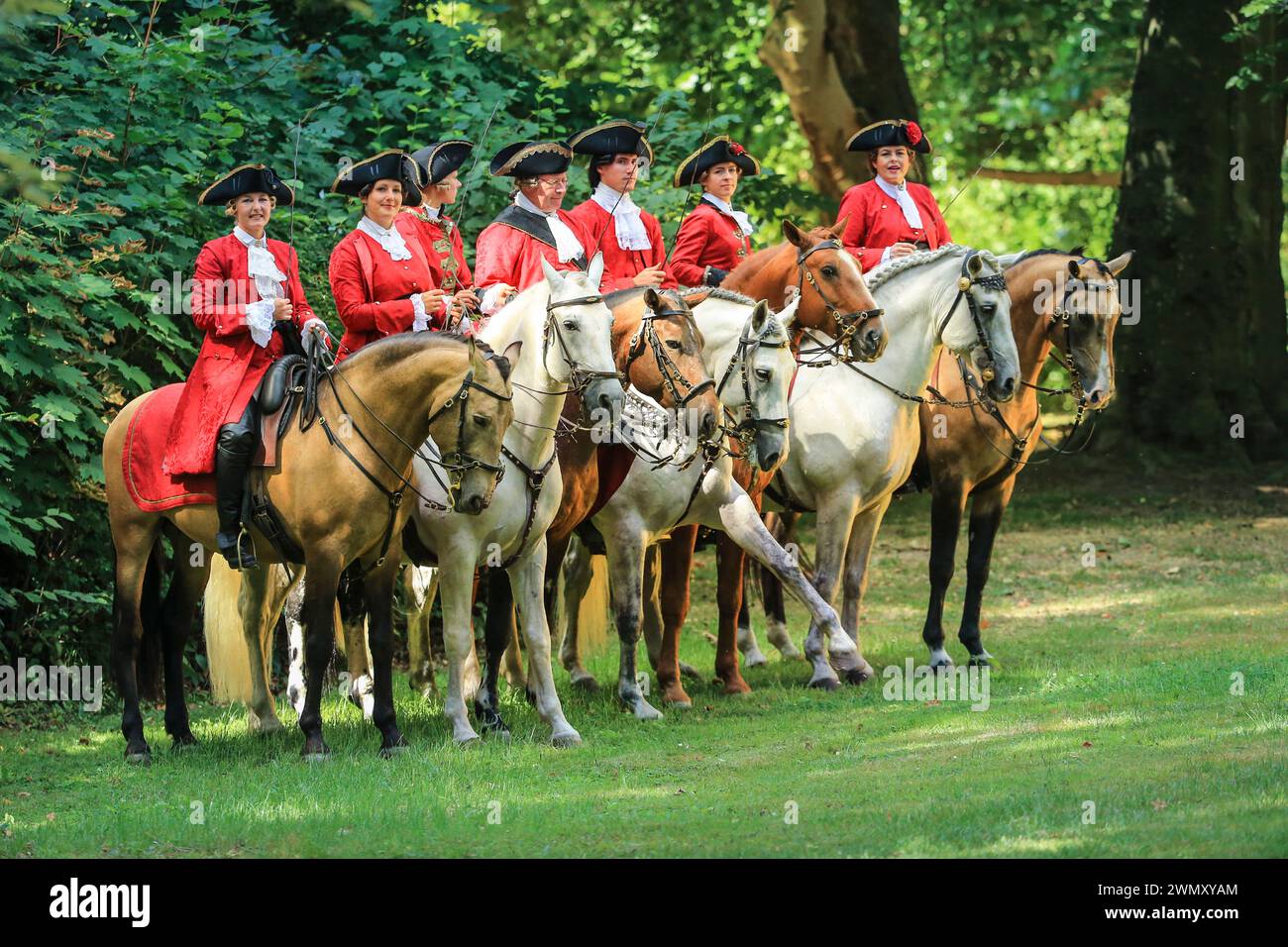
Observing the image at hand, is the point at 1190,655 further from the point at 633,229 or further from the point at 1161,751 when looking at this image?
the point at 633,229

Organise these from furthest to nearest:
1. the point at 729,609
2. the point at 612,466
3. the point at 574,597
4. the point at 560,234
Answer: the point at 574,597 < the point at 729,609 < the point at 560,234 < the point at 612,466

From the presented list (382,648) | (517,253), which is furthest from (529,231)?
(382,648)

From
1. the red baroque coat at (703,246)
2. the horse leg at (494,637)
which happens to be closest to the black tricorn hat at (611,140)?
the red baroque coat at (703,246)

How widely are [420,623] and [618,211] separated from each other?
2.87 metres

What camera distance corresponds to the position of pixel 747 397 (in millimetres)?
10156

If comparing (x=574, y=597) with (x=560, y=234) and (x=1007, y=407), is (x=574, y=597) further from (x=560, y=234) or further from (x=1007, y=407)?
(x=1007, y=407)

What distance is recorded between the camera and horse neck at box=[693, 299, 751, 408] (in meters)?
10.2

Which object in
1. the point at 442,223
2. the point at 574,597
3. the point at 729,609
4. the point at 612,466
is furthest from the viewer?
the point at 574,597

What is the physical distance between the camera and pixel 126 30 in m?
13.7

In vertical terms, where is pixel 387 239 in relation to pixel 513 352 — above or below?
above

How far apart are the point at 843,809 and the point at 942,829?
660mm

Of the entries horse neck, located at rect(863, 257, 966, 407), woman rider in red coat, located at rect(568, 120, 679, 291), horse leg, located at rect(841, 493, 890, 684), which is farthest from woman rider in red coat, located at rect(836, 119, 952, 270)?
horse leg, located at rect(841, 493, 890, 684)

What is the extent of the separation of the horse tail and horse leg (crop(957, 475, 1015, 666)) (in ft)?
16.9

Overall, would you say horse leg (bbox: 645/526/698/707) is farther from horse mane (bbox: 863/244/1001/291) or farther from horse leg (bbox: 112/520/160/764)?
horse leg (bbox: 112/520/160/764)
